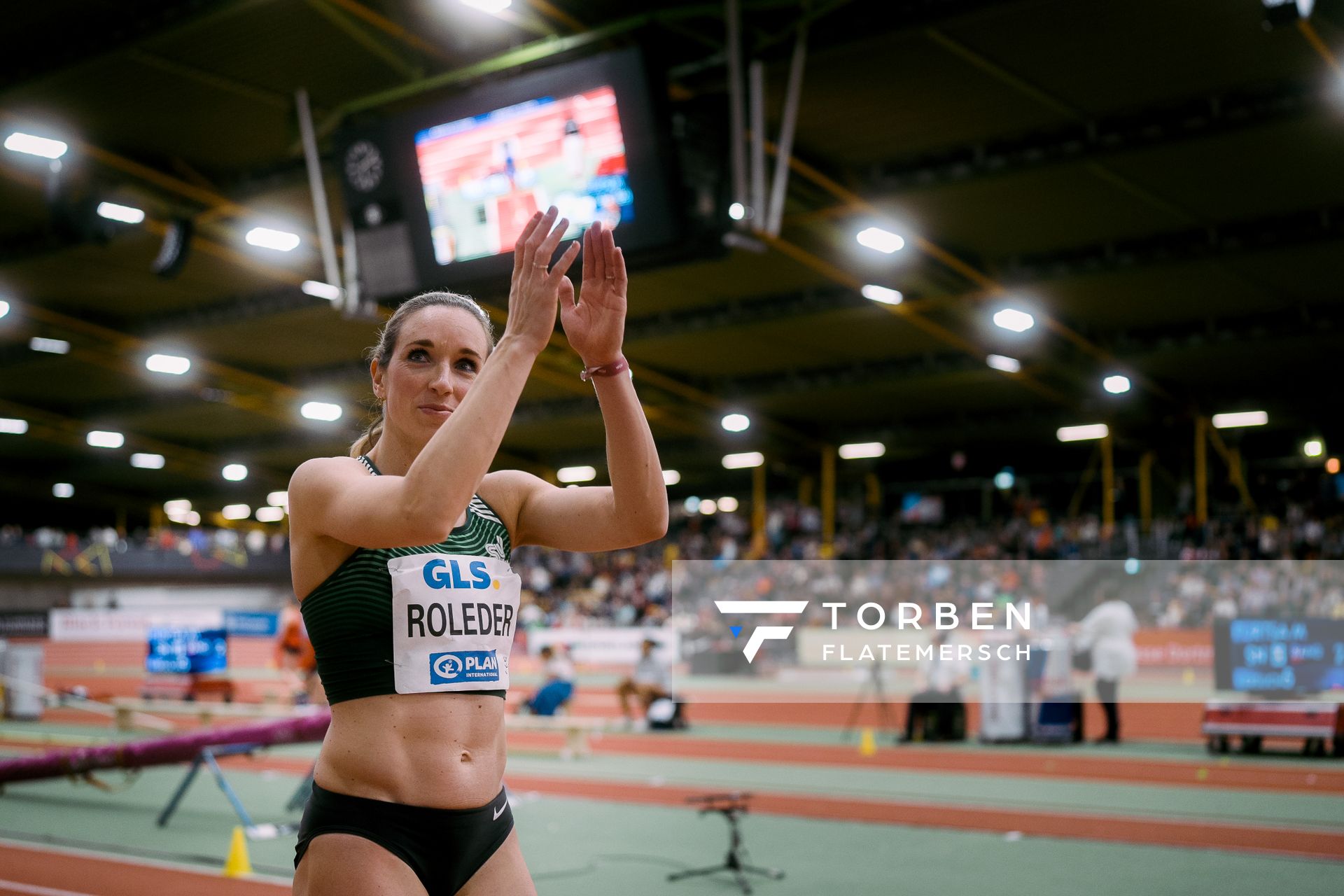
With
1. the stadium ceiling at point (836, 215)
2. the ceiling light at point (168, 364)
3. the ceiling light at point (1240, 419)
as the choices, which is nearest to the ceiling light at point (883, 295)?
the stadium ceiling at point (836, 215)

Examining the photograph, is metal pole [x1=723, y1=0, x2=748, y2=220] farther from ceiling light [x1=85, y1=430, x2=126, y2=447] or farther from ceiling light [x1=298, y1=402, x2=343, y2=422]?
ceiling light [x1=85, y1=430, x2=126, y2=447]

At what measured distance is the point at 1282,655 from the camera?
48.2 feet

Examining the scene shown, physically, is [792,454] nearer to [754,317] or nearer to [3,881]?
[754,317]

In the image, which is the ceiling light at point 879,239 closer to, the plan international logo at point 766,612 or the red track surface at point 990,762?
the plan international logo at point 766,612

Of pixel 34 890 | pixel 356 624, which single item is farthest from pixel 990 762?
pixel 356 624

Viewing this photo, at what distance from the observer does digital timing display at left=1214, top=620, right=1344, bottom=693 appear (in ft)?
47.1

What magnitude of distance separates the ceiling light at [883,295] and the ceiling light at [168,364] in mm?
13552

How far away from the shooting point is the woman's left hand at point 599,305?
2352mm

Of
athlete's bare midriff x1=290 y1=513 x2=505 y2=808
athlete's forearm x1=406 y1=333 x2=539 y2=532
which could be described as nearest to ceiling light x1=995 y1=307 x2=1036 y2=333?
athlete's bare midriff x1=290 y1=513 x2=505 y2=808

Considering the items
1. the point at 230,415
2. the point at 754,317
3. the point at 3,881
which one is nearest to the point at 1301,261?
the point at 754,317

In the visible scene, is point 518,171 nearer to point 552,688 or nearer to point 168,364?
point 552,688

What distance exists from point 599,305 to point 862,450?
34353 mm

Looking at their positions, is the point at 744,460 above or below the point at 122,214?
above

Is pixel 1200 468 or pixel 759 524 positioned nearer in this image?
pixel 1200 468
